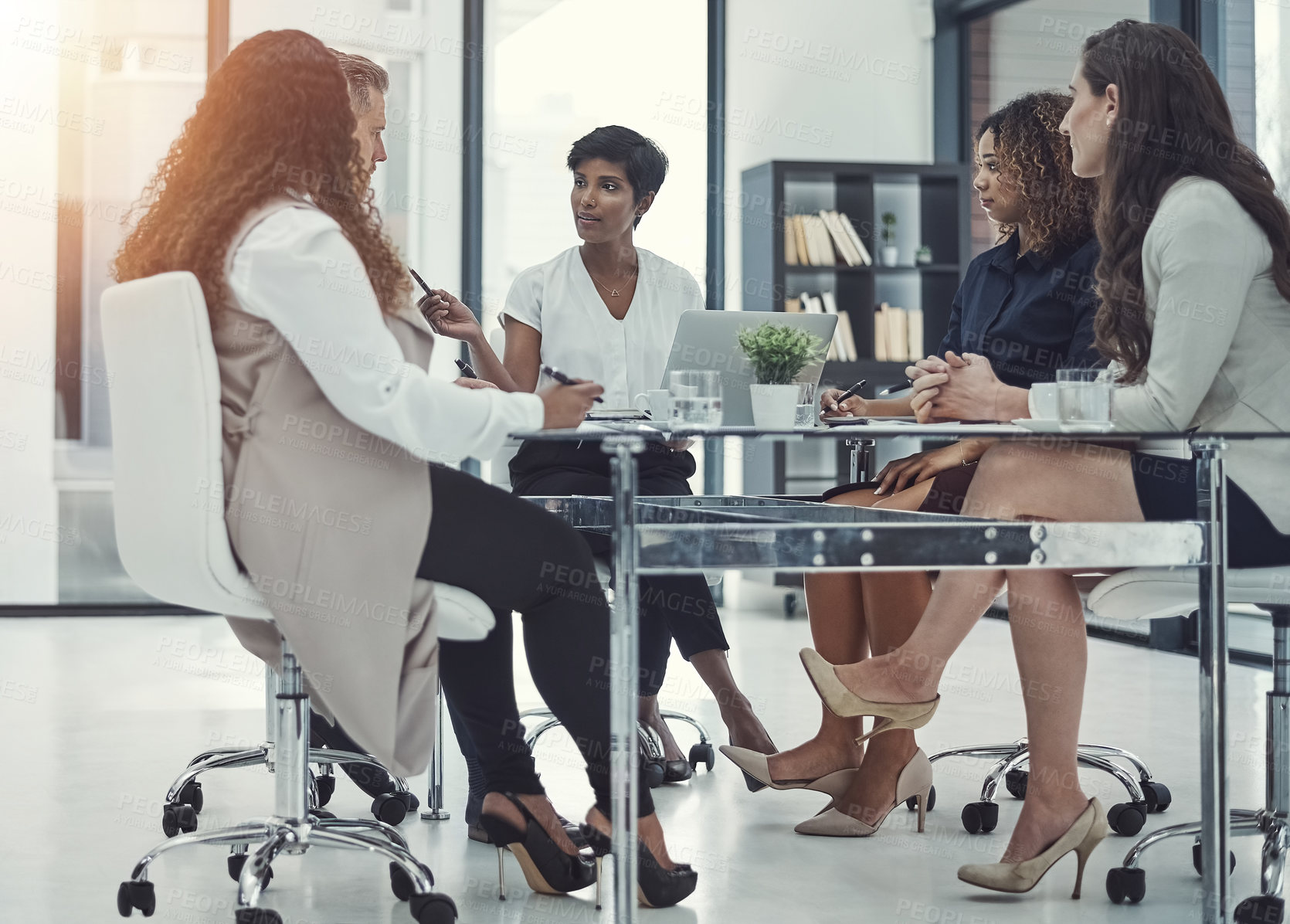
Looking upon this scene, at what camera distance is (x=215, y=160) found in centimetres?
185

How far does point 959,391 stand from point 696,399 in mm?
507

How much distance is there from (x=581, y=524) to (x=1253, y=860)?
133 cm

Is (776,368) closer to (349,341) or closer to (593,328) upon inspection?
(349,341)

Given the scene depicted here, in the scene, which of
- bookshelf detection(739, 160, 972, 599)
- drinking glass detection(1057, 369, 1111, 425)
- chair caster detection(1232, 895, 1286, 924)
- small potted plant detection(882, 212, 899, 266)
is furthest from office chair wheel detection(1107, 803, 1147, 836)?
small potted plant detection(882, 212, 899, 266)

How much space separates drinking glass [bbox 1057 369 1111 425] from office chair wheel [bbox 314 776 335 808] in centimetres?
166

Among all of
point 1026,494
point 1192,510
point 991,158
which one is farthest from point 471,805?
point 991,158

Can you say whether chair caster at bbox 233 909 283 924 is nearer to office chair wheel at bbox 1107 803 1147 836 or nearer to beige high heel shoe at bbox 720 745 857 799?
beige high heel shoe at bbox 720 745 857 799

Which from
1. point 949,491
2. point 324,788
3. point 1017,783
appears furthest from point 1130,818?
point 324,788

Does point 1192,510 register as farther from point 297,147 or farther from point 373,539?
point 297,147

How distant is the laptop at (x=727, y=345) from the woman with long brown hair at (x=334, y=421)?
432mm

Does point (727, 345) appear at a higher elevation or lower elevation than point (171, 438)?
higher

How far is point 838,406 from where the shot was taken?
2.49 m

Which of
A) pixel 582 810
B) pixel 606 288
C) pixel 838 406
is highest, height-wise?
pixel 606 288

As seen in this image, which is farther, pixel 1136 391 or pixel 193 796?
pixel 193 796
